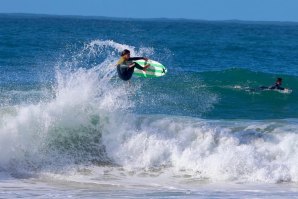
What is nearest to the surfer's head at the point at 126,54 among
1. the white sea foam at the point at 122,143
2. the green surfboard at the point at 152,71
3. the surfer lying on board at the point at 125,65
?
Result: the surfer lying on board at the point at 125,65

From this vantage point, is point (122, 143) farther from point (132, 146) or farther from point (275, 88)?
point (275, 88)

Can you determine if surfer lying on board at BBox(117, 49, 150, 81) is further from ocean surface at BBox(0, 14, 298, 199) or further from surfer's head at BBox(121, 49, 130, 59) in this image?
ocean surface at BBox(0, 14, 298, 199)

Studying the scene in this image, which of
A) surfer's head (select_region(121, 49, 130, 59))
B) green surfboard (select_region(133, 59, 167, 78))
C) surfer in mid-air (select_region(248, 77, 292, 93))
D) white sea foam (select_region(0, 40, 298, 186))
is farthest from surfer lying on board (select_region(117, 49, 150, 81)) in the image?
surfer in mid-air (select_region(248, 77, 292, 93))

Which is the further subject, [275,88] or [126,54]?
[275,88]

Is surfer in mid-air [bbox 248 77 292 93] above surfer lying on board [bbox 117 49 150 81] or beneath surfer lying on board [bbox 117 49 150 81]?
above

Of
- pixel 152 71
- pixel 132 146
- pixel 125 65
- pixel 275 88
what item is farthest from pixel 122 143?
pixel 275 88

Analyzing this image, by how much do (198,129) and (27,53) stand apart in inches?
847

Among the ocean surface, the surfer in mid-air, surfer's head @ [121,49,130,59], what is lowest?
the ocean surface

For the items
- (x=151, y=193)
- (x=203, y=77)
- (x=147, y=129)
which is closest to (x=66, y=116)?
(x=147, y=129)

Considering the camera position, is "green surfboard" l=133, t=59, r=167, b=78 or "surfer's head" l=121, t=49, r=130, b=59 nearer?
"surfer's head" l=121, t=49, r=130, b=59

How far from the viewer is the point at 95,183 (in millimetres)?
15180

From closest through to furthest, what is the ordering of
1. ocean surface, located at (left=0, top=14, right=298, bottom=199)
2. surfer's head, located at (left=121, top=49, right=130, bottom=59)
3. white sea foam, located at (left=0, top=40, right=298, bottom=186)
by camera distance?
1. ocean surface, located at (left=0, top=14, right=298, bottom=199)
2. white sea foam, located at (left=0, top=40, right=298, bottom=186)
3. surfer's head, located at (left=121, top=49, right=130, bottom=59)

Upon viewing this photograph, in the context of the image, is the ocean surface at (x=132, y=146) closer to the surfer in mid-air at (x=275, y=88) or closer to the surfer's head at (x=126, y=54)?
the surfer's head at (x=126, y=54)

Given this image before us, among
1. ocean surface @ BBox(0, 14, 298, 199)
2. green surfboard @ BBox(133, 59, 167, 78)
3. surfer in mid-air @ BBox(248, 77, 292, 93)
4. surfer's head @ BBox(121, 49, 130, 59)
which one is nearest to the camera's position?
ocean surface @ BBox(0, 14, 298, 199)
